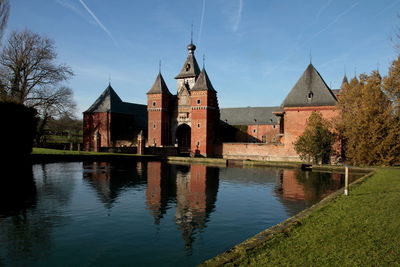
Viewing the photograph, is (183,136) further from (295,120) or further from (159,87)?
(295,120)

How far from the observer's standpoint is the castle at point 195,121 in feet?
121

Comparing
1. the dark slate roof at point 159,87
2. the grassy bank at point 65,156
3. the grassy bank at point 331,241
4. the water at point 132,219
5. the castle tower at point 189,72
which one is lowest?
the water at point 132,219

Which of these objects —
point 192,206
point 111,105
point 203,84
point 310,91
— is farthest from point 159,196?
point 111,105

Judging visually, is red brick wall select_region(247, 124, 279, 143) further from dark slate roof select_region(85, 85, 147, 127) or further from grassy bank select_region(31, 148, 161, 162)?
grassy bank select_region(31, 148, 161, 162)

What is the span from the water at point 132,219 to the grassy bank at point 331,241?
1354 millimetres

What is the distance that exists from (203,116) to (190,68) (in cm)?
1006

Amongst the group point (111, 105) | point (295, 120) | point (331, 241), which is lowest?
point (331, 241)

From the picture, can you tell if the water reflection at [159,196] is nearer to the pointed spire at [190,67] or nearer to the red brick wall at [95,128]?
the red brick wall at [95,128]

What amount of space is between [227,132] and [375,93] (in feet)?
99.6

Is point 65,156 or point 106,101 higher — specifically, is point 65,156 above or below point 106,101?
below

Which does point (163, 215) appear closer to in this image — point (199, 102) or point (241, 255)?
point (241, 255)

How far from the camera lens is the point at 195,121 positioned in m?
44.7

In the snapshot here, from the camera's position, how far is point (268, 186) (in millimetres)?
17266

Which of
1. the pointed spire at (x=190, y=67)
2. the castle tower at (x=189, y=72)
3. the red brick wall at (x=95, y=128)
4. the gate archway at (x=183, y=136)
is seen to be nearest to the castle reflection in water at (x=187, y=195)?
the red brick wall at (x=95, y=128)
